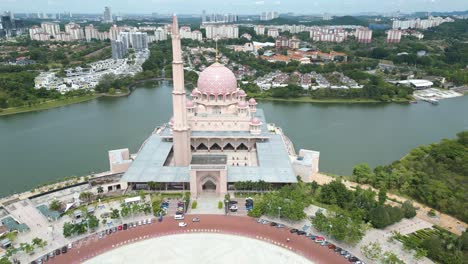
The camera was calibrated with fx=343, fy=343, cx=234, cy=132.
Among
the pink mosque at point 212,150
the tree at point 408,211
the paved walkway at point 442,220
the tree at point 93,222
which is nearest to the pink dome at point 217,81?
the pink mosque at point 212,150

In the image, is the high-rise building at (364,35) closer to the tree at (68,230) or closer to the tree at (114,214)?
the tree at (114,214)

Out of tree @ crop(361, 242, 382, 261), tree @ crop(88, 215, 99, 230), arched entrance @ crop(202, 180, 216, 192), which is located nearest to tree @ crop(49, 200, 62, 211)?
tree @ crop(88, 215, 99, 230)

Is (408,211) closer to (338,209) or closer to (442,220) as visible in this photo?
(442,220)

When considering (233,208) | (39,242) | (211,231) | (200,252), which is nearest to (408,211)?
(233,208)

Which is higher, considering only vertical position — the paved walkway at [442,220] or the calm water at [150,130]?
the paved walkway at [442,220]

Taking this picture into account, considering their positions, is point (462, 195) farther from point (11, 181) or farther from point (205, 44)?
point (205, 44)
